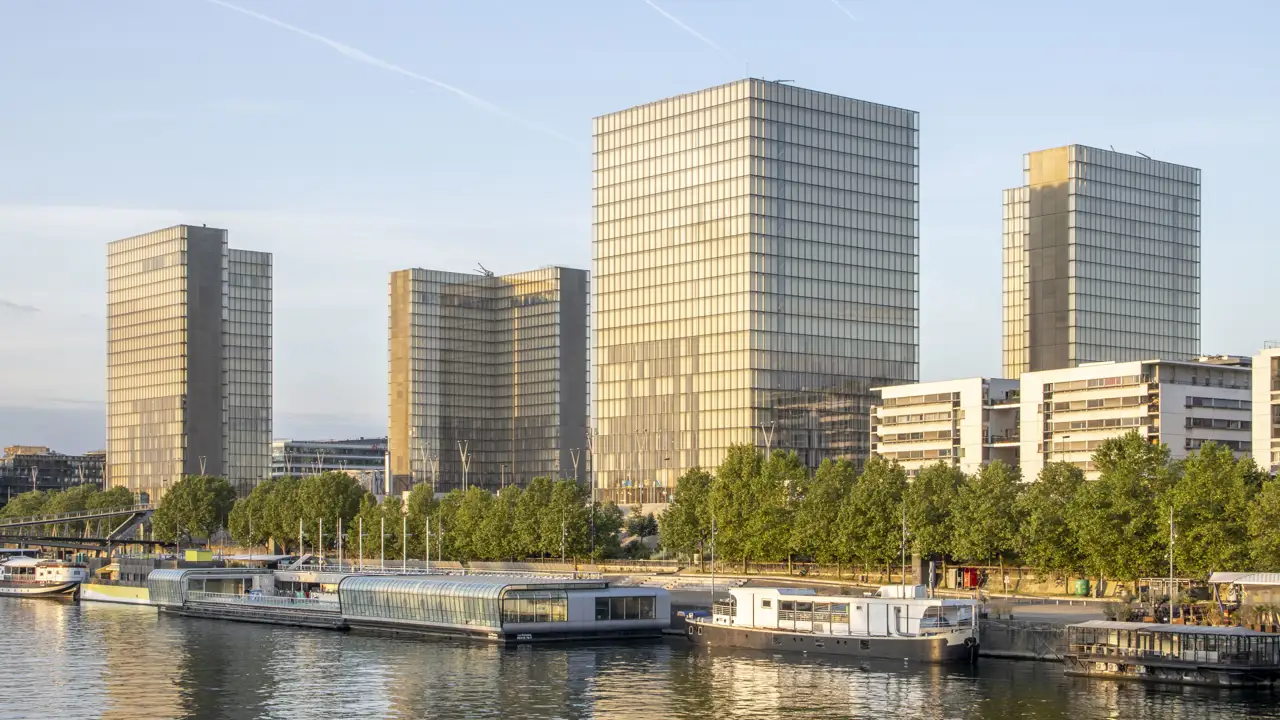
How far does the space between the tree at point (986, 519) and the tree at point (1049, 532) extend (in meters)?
1.56

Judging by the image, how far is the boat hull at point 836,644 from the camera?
11938 centimetres

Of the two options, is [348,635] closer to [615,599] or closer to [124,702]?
[615,599]

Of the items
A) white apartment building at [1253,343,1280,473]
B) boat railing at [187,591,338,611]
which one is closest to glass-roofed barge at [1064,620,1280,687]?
white apartment building at [1253,343,1280,473]

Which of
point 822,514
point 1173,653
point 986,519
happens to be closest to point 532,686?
point 1173,653

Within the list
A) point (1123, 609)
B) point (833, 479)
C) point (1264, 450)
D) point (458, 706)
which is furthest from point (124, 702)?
point (1264, 450)

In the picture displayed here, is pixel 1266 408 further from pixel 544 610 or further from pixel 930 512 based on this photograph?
pixel 544 610

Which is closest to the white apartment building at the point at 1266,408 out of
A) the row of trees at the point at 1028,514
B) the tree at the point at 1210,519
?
the row of trees at the point at 1028,514

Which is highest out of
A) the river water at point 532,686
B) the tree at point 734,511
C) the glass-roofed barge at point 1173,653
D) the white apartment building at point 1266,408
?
the white apartment building at point 1266,408

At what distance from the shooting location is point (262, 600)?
18150 centimetres

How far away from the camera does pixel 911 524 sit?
6501 inches

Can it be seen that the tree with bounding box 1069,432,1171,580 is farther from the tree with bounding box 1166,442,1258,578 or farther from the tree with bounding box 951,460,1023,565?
the tree with bounding box 951,460,1023,565

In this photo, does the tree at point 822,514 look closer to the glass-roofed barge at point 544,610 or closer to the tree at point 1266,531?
the glass-roofed barge at point 544,610

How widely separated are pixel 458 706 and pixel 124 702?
20.7 metres

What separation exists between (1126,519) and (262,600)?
3596 inches
